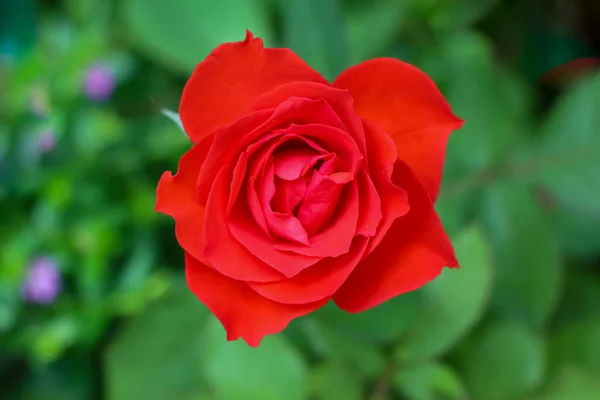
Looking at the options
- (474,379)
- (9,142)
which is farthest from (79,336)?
(474,379)

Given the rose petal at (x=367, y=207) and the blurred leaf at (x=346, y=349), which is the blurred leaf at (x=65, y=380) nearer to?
the blurred leaf at (x=346, y=349)

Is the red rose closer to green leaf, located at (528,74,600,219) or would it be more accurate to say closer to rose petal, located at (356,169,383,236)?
rose petal, located at (356,169,383,236)

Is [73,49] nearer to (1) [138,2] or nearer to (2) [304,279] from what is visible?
(1) [138,2]

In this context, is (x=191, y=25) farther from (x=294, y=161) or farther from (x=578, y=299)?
(x=578, y=299)

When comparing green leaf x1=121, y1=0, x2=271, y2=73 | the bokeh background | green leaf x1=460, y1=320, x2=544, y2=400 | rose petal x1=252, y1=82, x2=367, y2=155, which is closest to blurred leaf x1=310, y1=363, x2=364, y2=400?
the bokeh background

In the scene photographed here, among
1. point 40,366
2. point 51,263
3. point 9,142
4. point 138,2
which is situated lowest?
point 40,366

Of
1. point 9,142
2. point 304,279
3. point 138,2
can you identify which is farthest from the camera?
point 9,142
